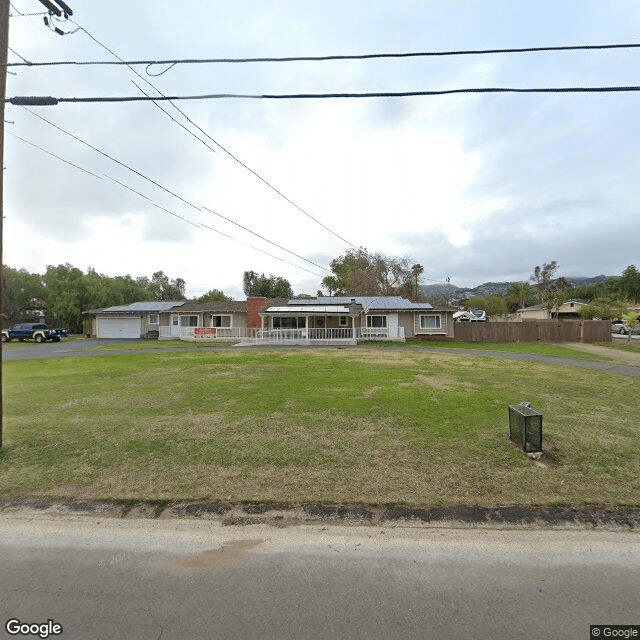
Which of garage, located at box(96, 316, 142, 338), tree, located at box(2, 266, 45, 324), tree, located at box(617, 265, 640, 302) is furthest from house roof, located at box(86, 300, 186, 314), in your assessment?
tree, located at box(617, 265, 640, 302)

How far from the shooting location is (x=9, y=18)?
18.3ft

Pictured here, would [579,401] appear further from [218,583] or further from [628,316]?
[628,316]

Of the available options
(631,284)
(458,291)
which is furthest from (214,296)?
(458,291)

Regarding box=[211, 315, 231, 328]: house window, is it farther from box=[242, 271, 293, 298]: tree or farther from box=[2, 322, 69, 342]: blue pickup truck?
box=[242, 271, 293, 298]: tree

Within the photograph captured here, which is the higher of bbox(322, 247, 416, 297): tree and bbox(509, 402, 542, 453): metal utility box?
bbox(322, 247, 416, 297): tree

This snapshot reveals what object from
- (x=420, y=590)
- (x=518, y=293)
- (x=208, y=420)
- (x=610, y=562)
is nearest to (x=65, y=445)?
(x=208, y=420)

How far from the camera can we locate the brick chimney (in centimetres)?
2855

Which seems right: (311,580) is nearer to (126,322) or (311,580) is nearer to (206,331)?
(206,331)

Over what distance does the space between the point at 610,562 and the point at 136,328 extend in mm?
35321

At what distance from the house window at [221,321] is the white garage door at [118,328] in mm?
7856

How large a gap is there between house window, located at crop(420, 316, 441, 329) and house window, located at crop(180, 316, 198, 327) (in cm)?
1987

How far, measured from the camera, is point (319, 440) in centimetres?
560

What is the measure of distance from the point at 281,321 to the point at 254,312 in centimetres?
251

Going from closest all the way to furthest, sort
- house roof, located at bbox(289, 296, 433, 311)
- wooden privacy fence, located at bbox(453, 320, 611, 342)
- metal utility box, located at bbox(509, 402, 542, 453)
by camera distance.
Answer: metal utility box, located at bbox(509, 402, 542, 453) < wooden privacy fence, located at bbox(453, 320, 611, 342) < house roof, located at bbox(289, 296, 433, 311)
